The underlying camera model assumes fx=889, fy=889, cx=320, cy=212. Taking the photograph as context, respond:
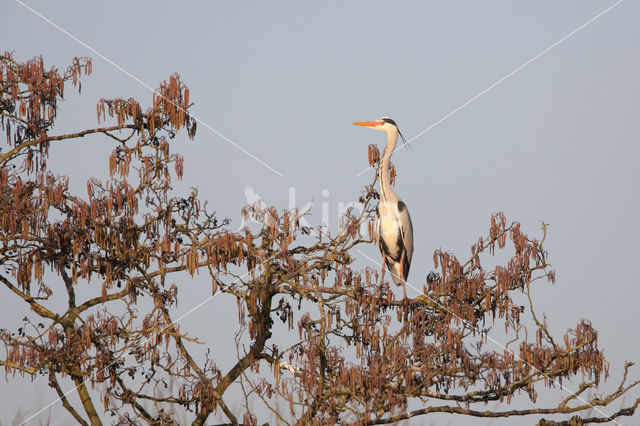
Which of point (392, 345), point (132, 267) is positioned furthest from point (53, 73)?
point (392, 345)

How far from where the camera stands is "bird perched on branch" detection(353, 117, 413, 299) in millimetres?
12953

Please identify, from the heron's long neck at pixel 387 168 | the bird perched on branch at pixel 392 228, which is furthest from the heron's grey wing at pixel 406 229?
the heron's long neck at pixel 387 168

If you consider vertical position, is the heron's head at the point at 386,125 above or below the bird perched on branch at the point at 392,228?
above

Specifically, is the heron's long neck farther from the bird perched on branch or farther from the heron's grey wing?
the heron's grey wing

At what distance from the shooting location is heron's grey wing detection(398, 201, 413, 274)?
1301 cm

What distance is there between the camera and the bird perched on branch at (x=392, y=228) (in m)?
13.0

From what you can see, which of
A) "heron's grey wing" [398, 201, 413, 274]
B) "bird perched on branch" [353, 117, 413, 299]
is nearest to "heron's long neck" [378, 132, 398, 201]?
"bird perched on branch" [353, 117, 413, 299]

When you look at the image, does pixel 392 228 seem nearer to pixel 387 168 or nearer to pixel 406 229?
pixel 406 229

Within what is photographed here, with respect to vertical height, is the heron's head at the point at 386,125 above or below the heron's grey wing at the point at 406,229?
above

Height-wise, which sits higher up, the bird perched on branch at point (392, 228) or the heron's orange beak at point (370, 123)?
the heron's orange beak at point (370, 123)

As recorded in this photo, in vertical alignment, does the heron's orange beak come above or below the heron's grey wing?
above

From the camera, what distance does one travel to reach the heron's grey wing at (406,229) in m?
13.0

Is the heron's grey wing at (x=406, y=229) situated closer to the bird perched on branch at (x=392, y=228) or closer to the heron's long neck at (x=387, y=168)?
the bird perched on branch at (x=392, y=228)

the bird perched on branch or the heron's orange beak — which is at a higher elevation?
the heron's orange beak
